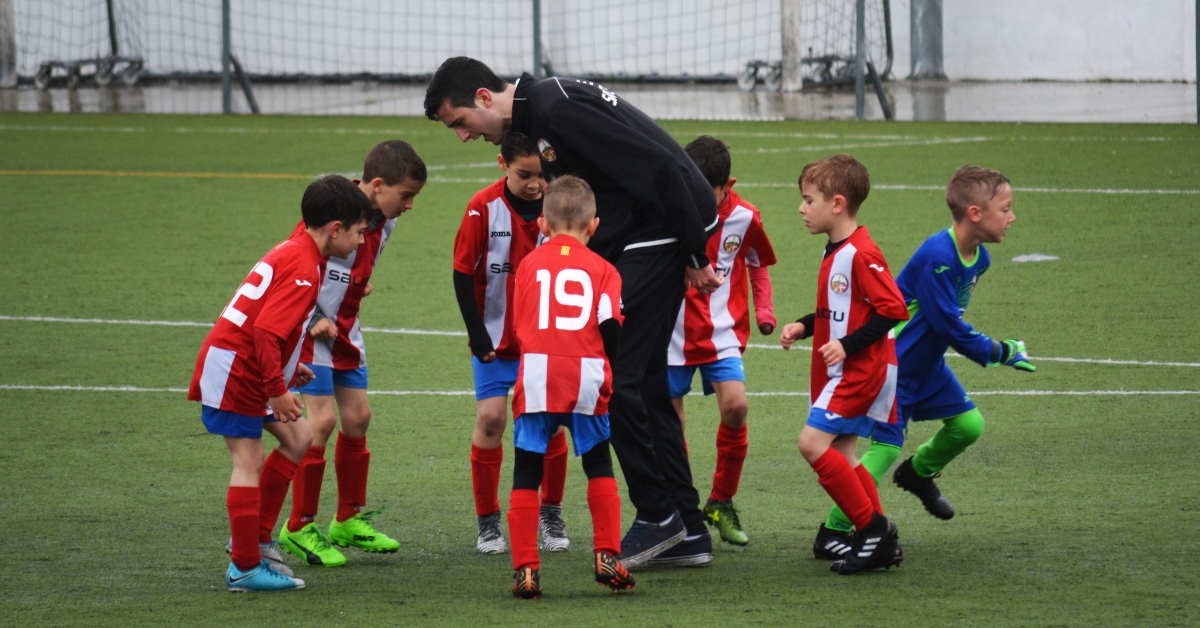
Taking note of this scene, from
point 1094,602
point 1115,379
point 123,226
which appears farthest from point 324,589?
point 123,226

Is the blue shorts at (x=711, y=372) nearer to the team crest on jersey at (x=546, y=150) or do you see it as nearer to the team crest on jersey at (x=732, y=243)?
the team crest on jersey at (x=732, y=243)

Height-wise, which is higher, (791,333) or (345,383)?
(791,333)

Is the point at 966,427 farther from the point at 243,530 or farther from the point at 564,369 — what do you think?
the point at 243,530

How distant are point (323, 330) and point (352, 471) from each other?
55cm

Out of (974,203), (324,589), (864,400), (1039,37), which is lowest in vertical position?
(324,589)

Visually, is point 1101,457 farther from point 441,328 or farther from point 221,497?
point 441,328

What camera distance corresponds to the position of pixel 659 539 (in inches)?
199

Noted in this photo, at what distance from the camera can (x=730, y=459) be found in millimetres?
5629

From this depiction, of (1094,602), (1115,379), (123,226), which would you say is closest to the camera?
(1094,602)

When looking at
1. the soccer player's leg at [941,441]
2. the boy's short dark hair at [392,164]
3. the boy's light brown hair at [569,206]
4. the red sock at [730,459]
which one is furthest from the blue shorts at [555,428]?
the soccer player's leg at [941,441]

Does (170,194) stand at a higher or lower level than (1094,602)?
higher

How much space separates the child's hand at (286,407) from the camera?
15.4 ft

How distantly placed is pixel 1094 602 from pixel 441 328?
18.3 ft

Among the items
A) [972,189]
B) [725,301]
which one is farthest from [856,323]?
[725,301]
